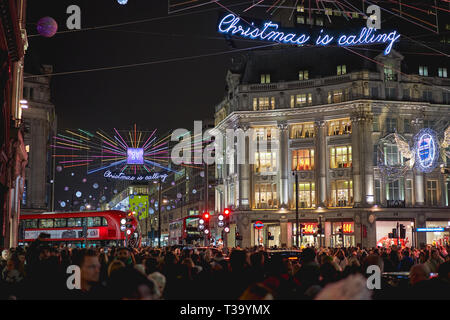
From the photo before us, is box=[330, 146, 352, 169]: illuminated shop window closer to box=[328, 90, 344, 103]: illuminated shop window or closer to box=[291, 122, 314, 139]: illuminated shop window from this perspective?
box=[291, 122, 314, 139]: illuminated shop window

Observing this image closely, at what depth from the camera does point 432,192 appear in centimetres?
6506

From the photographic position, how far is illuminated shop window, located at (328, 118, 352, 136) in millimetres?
65438

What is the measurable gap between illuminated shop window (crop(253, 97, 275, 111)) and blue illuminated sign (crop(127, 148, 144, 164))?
81.9 ft

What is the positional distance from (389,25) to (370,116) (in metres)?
25.1

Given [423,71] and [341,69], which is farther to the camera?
[423,71]

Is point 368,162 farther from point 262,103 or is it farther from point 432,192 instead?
point 262,103

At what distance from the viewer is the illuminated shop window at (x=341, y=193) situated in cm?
6462

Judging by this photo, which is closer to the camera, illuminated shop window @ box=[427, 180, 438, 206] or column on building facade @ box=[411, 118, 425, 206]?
column on building facade @ box=[411, 118, 425, 206]

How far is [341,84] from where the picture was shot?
65312 millimetres

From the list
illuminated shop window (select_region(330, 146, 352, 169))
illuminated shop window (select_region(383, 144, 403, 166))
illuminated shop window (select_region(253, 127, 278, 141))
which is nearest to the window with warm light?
illuminated shop window (select_region(330, 146, 352, 169))

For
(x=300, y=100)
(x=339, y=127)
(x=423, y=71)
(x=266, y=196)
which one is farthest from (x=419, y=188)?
(x=266, y=196)

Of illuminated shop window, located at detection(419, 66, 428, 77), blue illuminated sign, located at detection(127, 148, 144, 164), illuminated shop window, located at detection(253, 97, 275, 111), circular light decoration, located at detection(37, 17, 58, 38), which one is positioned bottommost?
blue illuminated sign, located at detection(127, 148, 144, 164)

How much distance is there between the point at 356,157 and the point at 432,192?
9.65 metres
